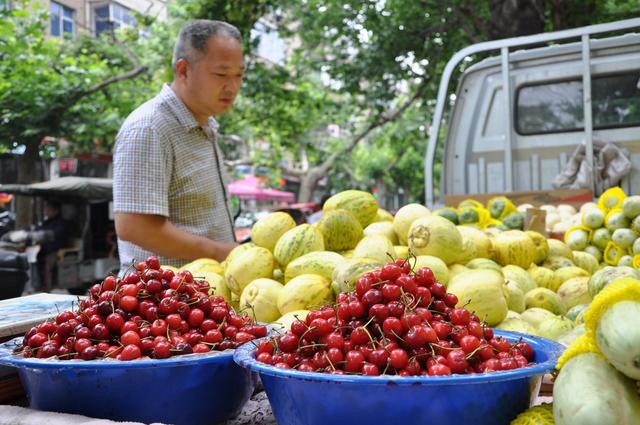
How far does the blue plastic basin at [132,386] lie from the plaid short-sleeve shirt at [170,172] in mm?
1681

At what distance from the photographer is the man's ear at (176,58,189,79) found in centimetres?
349

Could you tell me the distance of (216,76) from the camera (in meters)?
3.47

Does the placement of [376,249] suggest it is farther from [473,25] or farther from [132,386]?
[473,25]

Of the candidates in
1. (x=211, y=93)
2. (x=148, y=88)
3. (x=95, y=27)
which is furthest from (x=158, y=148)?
(x=148, y=88)

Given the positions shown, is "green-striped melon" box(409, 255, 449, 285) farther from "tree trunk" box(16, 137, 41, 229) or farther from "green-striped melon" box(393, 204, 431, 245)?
"tree trunk" box(16, 137, 41, 229)

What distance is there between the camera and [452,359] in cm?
130

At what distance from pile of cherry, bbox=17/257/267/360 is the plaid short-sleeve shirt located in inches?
57.3

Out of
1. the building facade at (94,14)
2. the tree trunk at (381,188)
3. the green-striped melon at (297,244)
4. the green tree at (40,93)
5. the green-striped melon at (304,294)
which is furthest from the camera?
the tree trunk at (381,188)

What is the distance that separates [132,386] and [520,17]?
25.4 feet

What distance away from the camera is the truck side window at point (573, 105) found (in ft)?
17.3

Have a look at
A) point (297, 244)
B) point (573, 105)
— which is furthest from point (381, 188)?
point (297, 244)

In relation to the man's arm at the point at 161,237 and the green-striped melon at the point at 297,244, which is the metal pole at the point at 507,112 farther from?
the green-striped melon at the point at 297,244

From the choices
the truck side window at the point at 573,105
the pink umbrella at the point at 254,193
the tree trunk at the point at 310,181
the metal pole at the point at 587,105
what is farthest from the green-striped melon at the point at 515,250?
the pink umbrella at the point at 254,193

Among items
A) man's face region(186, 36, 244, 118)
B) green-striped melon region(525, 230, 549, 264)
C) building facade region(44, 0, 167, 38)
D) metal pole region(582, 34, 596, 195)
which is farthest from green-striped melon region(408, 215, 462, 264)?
building facade region(44, 0, 167, 38)
